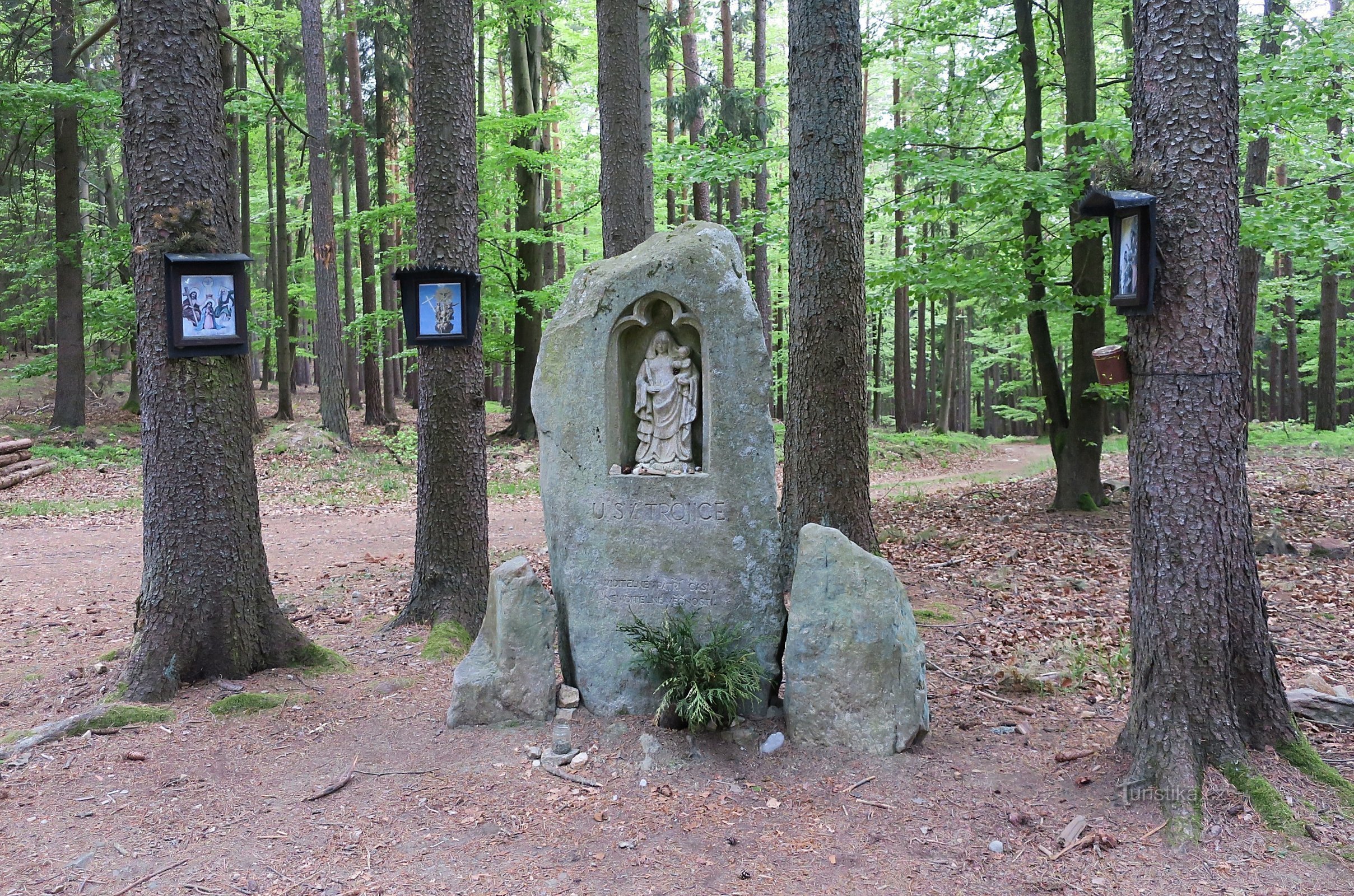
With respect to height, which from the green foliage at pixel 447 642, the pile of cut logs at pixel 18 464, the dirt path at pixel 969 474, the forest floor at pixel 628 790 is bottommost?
the forest floor at pixel 628 790

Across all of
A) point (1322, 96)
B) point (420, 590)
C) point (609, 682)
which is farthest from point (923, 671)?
point (1322, 96)

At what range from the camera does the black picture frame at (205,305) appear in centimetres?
535

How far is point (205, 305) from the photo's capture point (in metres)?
5.43

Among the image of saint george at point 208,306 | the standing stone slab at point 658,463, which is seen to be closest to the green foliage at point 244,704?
the standing stone slab at point 658,463

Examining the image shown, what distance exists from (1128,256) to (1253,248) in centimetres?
886

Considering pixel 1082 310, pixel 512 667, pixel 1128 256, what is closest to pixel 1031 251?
pixel 1082 310

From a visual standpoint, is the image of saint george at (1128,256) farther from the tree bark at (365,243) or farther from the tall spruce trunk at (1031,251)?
the tree bark at (365,243)

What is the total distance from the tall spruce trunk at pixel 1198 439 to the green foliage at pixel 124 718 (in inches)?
217

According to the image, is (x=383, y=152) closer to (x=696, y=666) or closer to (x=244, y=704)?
(x=244, y=704)

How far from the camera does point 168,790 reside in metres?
4.34

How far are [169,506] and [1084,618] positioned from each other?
7.16 metres

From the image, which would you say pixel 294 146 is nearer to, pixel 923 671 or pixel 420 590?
pixel 420 590

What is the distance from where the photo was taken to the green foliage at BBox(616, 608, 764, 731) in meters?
4.79

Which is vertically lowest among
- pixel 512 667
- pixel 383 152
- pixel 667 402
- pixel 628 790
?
pixel 628 790
